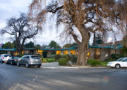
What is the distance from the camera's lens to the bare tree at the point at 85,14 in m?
19.8

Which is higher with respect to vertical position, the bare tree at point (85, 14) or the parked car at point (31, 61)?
the bare tree at point (85, 14)

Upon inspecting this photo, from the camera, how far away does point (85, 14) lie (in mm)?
22250

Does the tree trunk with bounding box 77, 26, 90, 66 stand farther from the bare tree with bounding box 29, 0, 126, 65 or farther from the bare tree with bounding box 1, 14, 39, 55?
Result: the bare tree with bounding box 1, 14, 39, 55

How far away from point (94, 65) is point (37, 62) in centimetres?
818

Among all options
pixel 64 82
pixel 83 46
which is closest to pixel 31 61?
pixel 83 46

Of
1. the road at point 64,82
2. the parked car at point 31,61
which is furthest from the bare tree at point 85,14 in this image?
the road at point 64,82

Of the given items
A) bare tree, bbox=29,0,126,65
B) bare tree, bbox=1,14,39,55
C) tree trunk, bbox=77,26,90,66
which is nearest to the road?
bare tree, bbox=29,0,126,65

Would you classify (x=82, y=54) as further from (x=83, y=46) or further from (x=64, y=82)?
(x=64, y=82)

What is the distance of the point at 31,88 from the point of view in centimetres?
972

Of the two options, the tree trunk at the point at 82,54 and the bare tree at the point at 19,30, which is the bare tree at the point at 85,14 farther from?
the bare tree at the point at 19,30

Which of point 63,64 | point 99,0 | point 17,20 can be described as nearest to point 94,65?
point 63,64

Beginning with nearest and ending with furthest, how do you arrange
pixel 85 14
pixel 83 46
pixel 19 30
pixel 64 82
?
pixel 64 82 < pixel 85 14 < pixel 83 46 < pixel 19 30

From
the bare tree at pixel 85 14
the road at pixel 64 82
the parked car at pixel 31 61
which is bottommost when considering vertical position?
the road at pixel 64 82

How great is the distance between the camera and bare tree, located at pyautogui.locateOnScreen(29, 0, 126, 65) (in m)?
19.8
